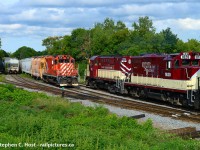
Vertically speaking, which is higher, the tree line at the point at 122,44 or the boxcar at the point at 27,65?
the tree line at the point at 122,44

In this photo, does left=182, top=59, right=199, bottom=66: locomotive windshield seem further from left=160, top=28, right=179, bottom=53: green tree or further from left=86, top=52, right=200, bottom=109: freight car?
left=160, top=28, right=179, bottom=53: green tree

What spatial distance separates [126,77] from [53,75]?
479 inches

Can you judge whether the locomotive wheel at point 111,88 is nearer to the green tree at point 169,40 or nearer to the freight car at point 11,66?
the green tree at point 169,40

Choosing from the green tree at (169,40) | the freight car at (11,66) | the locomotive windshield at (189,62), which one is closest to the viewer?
the locomotive windshield at (189,62)

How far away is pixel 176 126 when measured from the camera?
15.9 meters

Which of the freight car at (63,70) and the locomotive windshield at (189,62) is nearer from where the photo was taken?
the locomotive windshield at (189,62)

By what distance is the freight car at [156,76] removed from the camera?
73.0 ft

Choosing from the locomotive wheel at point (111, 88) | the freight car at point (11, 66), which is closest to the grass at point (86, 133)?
the locomotive wheel at point (111, 88)

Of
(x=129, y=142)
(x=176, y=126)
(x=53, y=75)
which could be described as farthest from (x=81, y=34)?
(x=129, y=142)

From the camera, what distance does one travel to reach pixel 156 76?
85.8 ft

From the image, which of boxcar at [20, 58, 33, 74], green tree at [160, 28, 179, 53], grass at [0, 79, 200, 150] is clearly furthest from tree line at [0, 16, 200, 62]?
grass at [0, 79, 200, 150]

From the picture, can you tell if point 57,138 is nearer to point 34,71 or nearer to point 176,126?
point 176,126

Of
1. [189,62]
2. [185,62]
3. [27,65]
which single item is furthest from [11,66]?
[189,62]

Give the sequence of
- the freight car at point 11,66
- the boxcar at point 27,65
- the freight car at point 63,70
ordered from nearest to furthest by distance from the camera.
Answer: the freight car at point 63,70, the boxcar at point 27,65, the freight car at point 11,66
